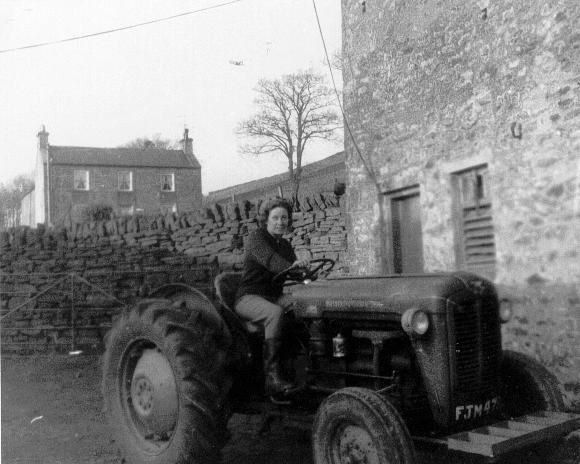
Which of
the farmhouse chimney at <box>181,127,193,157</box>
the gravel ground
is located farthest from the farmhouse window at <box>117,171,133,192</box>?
the gravel ground

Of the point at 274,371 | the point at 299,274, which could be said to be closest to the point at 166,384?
the point at 274,371

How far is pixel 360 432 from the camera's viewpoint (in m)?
3.03

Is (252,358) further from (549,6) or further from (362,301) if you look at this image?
(549,6)

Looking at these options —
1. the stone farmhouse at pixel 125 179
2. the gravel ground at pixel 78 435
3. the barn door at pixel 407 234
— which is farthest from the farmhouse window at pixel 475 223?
the stone farmhouse at pixel 125 179

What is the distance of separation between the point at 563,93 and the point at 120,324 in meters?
4.11

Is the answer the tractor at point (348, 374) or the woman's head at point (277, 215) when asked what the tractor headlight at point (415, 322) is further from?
the woman's head at point (277, 215)

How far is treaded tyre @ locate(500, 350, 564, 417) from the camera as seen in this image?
11.4 feet

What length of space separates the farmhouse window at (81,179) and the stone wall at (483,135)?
2234cm

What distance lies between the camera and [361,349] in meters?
3.58

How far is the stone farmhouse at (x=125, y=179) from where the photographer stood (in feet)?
91.1

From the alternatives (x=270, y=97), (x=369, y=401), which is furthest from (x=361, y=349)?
(x=270, y=97)

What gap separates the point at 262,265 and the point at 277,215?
0.36 m

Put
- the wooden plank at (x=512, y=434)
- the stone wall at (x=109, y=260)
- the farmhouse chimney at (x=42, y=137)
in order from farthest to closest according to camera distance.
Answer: the stone wall at (x=109, y=260), the farmhouse chimney at (x=42, y=137), the wooden plank at (x=512, y=434)

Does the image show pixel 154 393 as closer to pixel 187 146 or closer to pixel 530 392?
pixel 530 392
